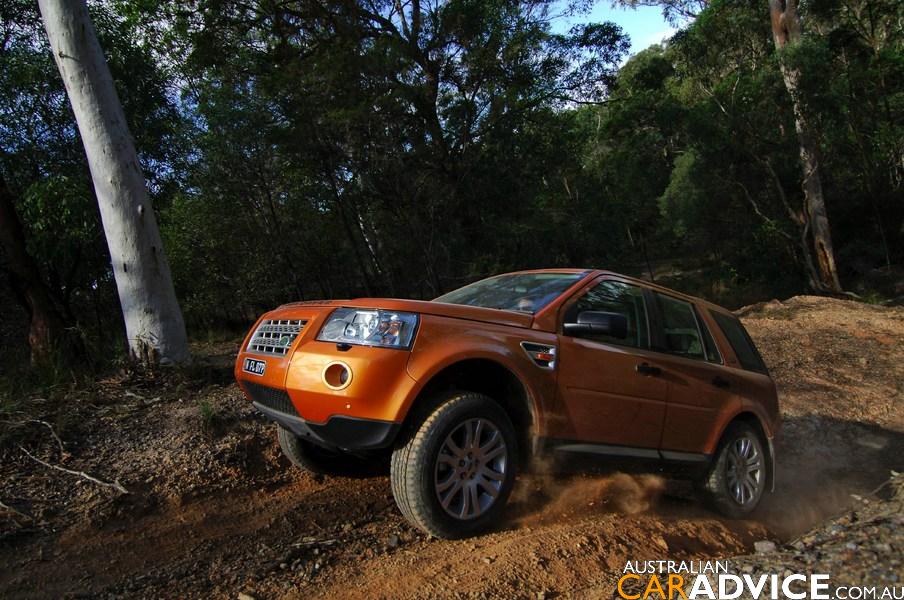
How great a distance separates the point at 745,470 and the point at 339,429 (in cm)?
361

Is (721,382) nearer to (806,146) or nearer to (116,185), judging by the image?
(116,185)

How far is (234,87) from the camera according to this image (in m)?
13.7

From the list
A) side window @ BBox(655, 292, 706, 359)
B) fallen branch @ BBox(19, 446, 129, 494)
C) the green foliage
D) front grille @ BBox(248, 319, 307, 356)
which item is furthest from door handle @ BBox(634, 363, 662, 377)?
the green foliage

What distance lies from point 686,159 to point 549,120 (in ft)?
41.1

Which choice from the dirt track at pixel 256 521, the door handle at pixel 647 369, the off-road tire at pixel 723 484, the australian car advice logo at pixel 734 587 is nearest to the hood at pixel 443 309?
the door handle at pixel 647 369

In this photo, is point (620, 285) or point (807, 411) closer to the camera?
point (620, 285)

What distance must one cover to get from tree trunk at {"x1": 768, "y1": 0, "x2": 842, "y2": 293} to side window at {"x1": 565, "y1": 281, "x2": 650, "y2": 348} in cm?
1768

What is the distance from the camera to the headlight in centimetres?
308

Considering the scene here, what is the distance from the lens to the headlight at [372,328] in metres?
3.08

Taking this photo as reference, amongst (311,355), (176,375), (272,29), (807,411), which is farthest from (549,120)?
(311,355)

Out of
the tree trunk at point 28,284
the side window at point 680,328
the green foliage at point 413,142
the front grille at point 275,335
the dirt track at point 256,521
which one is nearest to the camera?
the dirt track at point 256,521

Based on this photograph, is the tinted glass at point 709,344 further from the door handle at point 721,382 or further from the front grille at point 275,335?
the front grille at point 275,335

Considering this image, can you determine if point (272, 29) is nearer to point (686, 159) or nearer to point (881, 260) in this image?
point (686, 159)

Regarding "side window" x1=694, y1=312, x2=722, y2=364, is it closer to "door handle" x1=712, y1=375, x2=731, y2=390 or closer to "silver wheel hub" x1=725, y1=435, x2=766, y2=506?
"door handle" x1=712, y1=375, x2=731, y2=390
